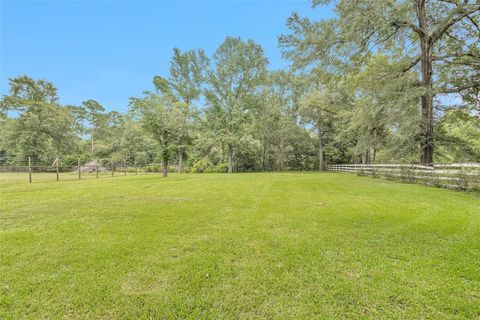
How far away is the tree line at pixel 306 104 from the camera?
753 centimetres

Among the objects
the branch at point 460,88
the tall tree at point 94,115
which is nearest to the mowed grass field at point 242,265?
the branch at point 460,88

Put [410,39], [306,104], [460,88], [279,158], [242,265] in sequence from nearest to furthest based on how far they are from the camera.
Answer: [242,265] → [460,88] → [410,39] → [306,104] → [279,158]

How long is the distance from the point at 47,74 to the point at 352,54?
4134cm

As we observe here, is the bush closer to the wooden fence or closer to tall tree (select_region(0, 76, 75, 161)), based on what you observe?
the wooden fence

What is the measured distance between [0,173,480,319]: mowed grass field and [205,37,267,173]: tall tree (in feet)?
60.2

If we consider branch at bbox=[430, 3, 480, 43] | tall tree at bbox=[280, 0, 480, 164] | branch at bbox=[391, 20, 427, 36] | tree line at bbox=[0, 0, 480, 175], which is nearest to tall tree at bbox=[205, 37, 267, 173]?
tree line at bbox=[0, 0, 480, 175]

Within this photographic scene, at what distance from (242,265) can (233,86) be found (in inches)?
907

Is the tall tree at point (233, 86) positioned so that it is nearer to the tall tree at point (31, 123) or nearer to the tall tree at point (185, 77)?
the tall tree at point (185, 77)

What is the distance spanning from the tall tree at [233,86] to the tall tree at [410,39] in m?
13.7

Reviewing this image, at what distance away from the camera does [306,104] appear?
23953 millimetres

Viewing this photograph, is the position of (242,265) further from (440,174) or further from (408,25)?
(408,25)

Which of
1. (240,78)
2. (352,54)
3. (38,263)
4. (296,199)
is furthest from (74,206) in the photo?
(240,78)

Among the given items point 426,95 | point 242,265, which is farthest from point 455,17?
point 242,265

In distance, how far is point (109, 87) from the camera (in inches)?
1241
